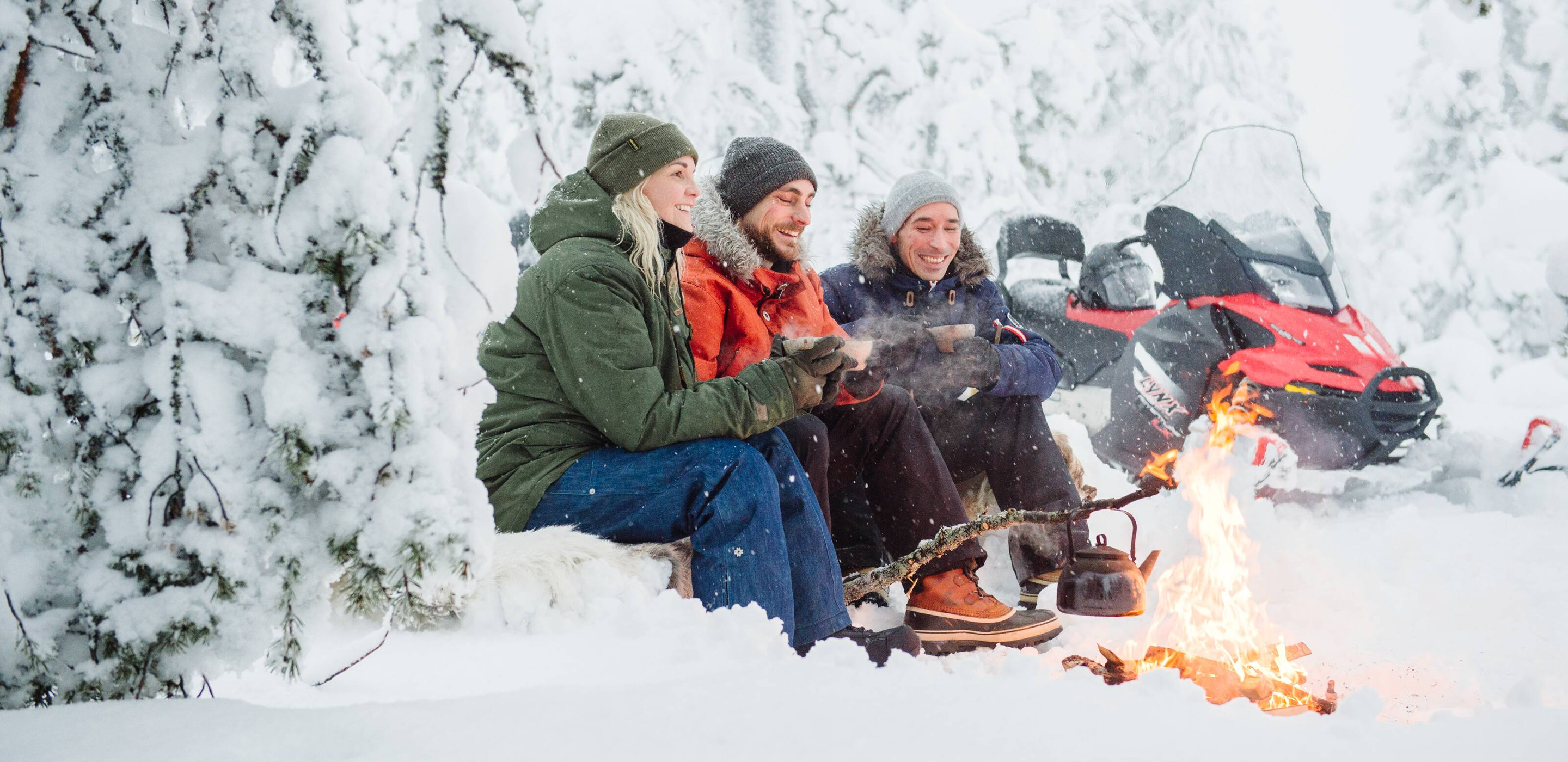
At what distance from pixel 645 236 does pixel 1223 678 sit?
6.09 feet

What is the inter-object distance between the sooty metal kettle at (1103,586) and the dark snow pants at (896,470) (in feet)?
1.32

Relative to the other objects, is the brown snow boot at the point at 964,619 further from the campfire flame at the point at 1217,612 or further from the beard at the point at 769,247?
the beard at the point at 769,247

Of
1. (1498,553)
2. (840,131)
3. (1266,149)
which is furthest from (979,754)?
(840,131)

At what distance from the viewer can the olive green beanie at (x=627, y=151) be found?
2.71 meters

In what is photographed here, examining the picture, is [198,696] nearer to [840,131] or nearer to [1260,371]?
[1260,371]

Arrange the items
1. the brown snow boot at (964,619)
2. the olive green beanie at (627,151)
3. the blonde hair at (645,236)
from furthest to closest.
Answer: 1. the brown snow boot at (964,619)
2. the olive green beanie at (627,151)
3. the blonde hair at (645,236)

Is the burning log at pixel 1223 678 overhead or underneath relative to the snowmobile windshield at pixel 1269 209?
underneath

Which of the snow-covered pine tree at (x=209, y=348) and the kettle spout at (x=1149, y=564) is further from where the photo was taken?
the kettle spout at (x=1149, y=564)

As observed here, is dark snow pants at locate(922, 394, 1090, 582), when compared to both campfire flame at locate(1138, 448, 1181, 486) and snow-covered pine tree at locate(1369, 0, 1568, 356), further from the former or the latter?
snow-covered pine tree at locate(1369, 0, 1568, 356)

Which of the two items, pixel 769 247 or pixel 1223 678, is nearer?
pixel 1223 678

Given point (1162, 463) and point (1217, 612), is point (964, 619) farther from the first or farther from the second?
point (1162, 463)

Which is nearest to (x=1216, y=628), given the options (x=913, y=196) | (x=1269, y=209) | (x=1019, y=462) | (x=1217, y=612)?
(x=1217, y=612)

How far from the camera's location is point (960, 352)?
3.42m

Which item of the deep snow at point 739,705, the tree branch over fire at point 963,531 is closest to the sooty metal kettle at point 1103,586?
the tree branch over fire at point 963,531
